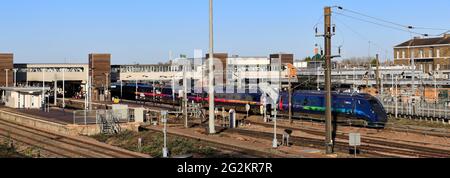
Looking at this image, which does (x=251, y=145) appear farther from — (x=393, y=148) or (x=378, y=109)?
(x=378, y=109)

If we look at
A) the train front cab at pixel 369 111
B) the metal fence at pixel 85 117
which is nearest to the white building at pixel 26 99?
the metal fence at pixel 85 117

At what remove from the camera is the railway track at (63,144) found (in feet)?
97.2

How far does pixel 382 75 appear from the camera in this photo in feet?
283

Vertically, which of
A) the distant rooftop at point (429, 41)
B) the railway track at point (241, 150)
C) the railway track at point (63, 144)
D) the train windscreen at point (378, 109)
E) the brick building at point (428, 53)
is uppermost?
the distant rooftop at point (429, 41)

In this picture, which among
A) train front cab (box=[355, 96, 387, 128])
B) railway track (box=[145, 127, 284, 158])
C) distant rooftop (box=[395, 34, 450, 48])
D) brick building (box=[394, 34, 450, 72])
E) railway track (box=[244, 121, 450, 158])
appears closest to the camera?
railway track (box=[145, 127, 284, 158])

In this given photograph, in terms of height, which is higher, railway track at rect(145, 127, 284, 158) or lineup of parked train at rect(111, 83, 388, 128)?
lineup of parked train at rect(111, 83, 388, 128)

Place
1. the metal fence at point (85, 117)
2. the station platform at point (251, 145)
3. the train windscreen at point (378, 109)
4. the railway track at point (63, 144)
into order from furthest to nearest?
the metal fence at point (85, 117) < the train windscreen at point (378, 109) < the railway track at point (63, 144) < the station platform at point (251, 145)

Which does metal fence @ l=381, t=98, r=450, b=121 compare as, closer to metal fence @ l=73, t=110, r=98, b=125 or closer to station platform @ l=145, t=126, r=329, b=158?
station platform @ l=145, t=126, r=329, b=158

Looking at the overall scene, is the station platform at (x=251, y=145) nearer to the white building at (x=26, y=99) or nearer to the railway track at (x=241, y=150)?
the railway track at (x=241, y=150)

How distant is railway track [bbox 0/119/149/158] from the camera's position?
1166 inches

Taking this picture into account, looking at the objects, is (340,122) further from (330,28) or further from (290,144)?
(330,28)

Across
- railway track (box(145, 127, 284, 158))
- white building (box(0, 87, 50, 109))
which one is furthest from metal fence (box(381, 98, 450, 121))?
white building (box(0, 87, 50, 109))

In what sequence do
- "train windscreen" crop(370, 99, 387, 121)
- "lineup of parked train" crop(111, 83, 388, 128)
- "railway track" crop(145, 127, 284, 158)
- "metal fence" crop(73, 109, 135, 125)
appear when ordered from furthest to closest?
"metal fence" crop(73, 109, 135, 125) → "lineup of parked train" crop(111, 83, 388, 128) → "train windscreen" crop(370, 99, 387, 121) → "railway track" crop(145, 127, 284, 158)
